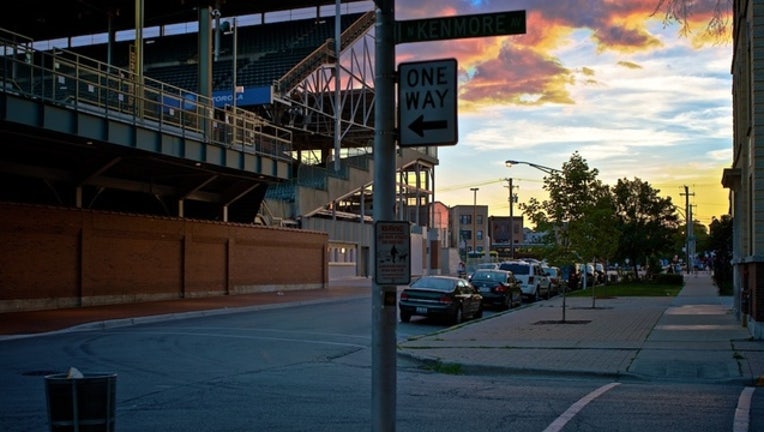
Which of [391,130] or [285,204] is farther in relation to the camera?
[285,204]

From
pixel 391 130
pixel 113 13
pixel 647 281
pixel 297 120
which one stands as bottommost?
pixel 647 281

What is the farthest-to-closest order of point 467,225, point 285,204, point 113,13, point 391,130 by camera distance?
point 467,225 → point 285,204 → point 113,13 → point 391,130

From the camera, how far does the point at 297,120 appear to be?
66875 millimetres

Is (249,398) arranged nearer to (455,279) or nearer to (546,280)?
(455,279)

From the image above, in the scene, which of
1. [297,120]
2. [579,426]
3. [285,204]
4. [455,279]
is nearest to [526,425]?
[579,426]

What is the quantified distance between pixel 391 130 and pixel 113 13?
51.0 m

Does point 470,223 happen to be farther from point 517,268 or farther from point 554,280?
point 517,268

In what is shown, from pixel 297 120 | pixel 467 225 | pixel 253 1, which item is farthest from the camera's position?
pixel 467 225

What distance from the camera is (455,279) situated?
26.8 m

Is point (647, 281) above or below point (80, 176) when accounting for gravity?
below

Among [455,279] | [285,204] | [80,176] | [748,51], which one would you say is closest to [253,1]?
[285,204]

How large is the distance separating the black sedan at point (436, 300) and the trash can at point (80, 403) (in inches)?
753

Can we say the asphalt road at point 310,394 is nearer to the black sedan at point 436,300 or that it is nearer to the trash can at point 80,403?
the trash can at point 80,403

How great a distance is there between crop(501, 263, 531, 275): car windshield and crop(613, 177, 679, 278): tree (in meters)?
17.6
